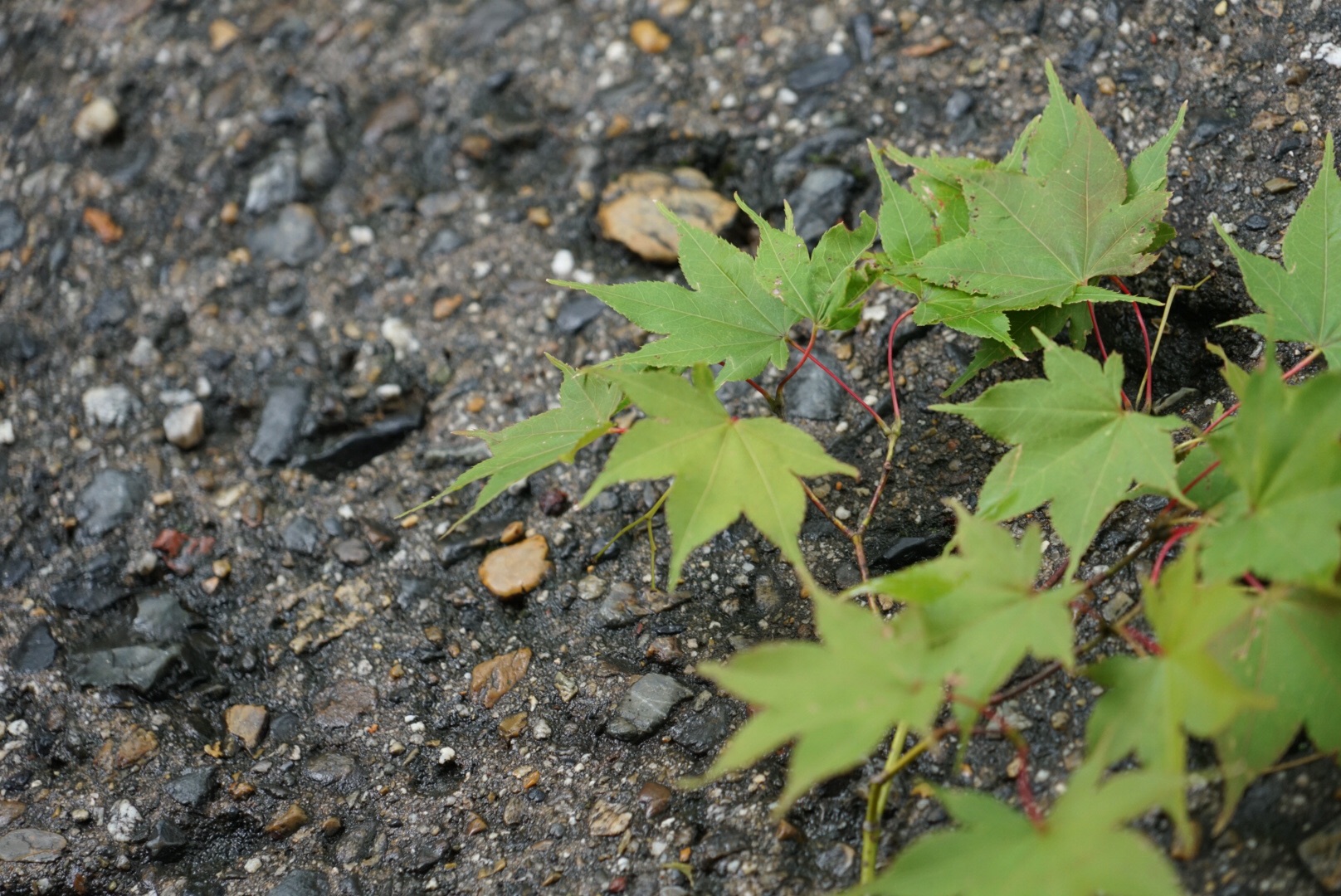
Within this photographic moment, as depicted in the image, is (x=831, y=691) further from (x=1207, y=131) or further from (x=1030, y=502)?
(x=1207, y=131)

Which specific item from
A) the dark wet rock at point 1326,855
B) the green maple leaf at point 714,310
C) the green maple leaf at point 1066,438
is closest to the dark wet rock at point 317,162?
the green maple leaf at point 714,310

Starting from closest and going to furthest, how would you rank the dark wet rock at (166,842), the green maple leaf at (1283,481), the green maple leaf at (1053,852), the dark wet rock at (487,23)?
1. the green maple leaf at (1053,852)
2. the green maple leaf at (1283,481)
3. the dark wet rock at (166,842)
4. the dark wet rock at (487,23)

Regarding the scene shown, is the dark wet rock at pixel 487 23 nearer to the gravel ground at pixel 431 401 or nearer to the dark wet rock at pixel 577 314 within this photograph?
the gravel ground at pixel 431 401

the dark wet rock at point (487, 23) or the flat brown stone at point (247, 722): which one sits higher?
the dark wet rock at point (487, 23)

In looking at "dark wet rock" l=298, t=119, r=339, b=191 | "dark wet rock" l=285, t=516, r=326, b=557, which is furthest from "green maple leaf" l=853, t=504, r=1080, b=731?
"dark wet rock" l=298, t=119, r=339, b=191

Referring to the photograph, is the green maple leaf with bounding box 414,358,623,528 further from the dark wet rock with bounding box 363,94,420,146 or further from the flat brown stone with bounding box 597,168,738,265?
the dark wet rock with bounding box 363,94,420,146

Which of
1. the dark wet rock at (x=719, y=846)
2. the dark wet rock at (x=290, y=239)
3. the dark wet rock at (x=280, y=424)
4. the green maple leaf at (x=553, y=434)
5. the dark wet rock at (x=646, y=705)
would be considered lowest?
the dark wet rock at (x=719, y=846)

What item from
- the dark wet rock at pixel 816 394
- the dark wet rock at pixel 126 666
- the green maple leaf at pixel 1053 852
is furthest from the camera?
the dark wet rock at pixel 816 394
